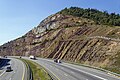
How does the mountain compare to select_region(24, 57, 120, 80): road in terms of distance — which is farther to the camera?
the mountain

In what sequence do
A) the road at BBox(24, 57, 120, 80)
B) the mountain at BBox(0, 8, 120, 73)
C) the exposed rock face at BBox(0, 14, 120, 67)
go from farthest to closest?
the exposed rock face at BBox(0, 14, 120, 67), the mountain at BBox(0, 8, 120, 73), the road at BBox(24, 57, 120, 80)

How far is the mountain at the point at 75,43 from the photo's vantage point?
246ft

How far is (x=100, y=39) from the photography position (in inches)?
3450

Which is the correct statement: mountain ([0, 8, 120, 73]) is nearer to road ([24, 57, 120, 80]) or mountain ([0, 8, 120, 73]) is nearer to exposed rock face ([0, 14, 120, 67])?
exposed rock face ([0, 14, 120, 67])

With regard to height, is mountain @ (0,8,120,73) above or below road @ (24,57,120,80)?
above

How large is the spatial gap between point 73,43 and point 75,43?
1951mm

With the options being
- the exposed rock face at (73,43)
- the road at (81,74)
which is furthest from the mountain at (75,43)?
the road at (81,74)

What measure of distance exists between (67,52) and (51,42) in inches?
1285

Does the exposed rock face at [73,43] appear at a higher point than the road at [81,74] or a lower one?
higher

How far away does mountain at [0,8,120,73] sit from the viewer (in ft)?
246

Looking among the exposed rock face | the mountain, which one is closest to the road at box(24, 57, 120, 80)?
the mountain

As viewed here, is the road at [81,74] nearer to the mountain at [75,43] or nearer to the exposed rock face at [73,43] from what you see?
the mountain at [75,43]

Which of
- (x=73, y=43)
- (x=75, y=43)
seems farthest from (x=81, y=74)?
(x=73, y=43)

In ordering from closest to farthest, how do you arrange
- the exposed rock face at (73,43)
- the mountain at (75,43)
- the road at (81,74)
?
the road at (81,74), the mountain at (75,43), the exposed rock face at (73,43)
